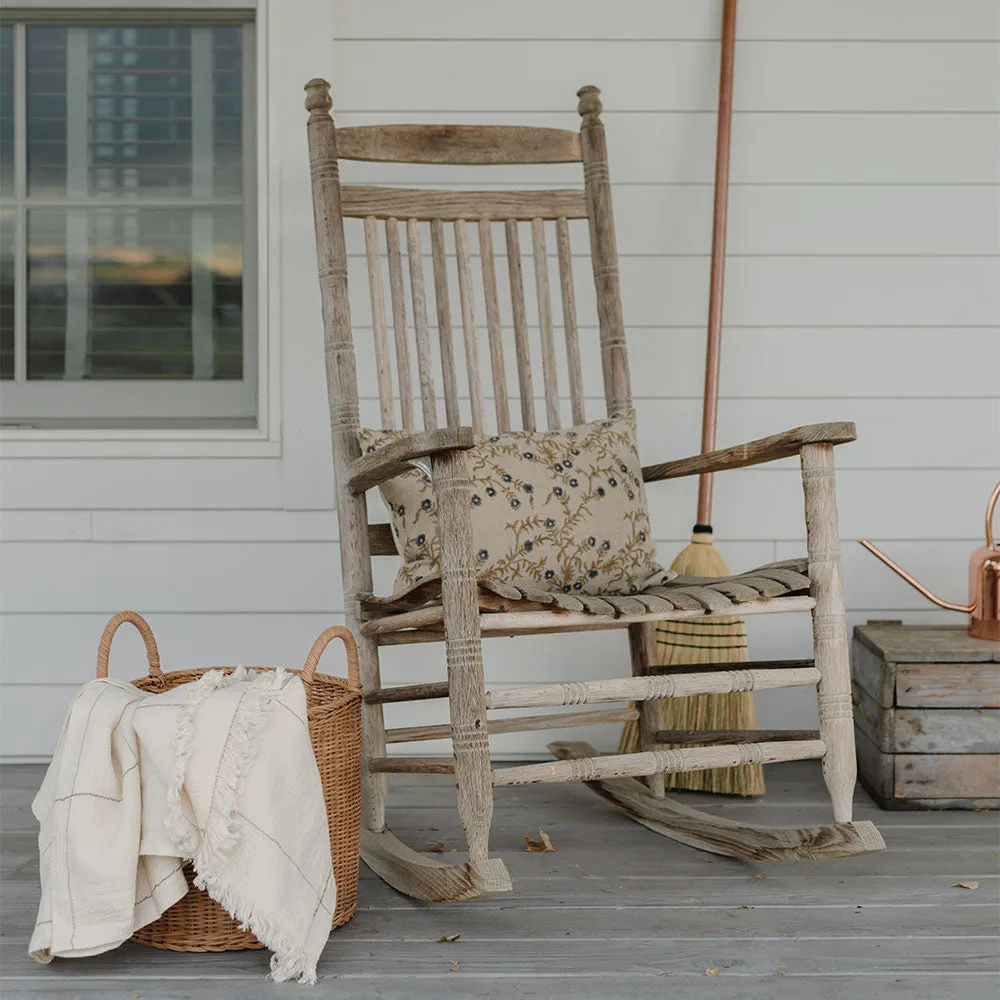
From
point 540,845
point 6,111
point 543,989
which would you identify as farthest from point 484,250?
point 543,989

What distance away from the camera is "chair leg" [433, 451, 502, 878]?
1.36 meters

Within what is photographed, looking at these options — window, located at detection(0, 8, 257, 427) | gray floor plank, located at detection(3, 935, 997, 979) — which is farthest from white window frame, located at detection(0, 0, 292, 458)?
gray floor plank, located at detection(3, 935, 997, 979)

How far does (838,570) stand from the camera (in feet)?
5.06

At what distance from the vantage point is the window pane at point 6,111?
2332 mm

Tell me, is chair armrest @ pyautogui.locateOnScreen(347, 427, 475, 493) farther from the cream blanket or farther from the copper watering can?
the copper watering can

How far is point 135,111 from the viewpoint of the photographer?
2.35 meters

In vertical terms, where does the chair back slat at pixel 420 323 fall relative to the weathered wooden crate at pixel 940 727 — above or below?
above

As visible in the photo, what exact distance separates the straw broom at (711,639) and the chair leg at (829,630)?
448mm

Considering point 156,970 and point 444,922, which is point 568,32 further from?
point 156,970

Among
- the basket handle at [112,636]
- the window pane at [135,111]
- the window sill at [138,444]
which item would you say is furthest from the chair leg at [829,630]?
the window pane at [135,111]

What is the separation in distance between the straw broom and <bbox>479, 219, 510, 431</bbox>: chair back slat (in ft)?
1.39

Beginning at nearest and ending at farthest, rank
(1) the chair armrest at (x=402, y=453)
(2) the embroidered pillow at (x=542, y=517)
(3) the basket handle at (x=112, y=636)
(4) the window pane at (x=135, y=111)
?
(1) the chair armrest at (x=402, y=453) < (3) the basket handle at (x=112, y=636) < (2) the embroidered pillow at (x=542, y=517) < (4) the window pane at (x=135, y=111)

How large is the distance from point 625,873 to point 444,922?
0.31 m

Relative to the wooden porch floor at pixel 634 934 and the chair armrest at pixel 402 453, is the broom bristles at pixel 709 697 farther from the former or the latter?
the chair armrest at pixel 402 453
